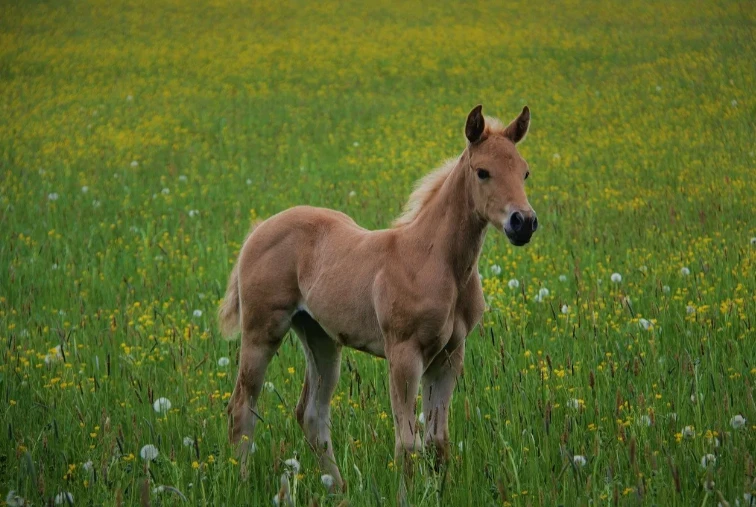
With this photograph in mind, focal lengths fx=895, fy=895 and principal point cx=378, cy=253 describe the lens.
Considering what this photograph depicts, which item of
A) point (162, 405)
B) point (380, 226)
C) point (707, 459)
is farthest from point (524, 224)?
point (380, 226)

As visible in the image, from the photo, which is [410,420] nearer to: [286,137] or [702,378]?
[702,378]

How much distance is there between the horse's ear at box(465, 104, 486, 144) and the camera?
434 centimetres

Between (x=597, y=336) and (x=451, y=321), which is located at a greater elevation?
(x=451, y=321)

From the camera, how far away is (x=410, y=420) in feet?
14.4

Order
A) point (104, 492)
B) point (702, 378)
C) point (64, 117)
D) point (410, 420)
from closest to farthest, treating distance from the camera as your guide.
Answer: point (104, 492) → point (410, 420) → point (702, 378) → point (64, 117)

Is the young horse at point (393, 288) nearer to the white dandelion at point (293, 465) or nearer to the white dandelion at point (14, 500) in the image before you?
the white dandelion at point (293, 465)

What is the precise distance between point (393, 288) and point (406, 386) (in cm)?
50

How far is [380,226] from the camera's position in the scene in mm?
9906

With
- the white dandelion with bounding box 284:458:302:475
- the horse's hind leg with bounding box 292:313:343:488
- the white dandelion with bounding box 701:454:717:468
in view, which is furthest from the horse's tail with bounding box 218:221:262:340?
the white dandelion with bounding box 701:454:717:468

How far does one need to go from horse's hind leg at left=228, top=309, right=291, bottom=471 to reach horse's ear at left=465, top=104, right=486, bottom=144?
153 cm

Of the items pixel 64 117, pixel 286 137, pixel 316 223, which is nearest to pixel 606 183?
pixel 286 137

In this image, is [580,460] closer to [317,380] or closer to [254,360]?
[317,380]

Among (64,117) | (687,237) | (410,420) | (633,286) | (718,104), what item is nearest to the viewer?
(410,420)

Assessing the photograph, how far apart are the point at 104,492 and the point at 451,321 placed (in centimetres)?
181
